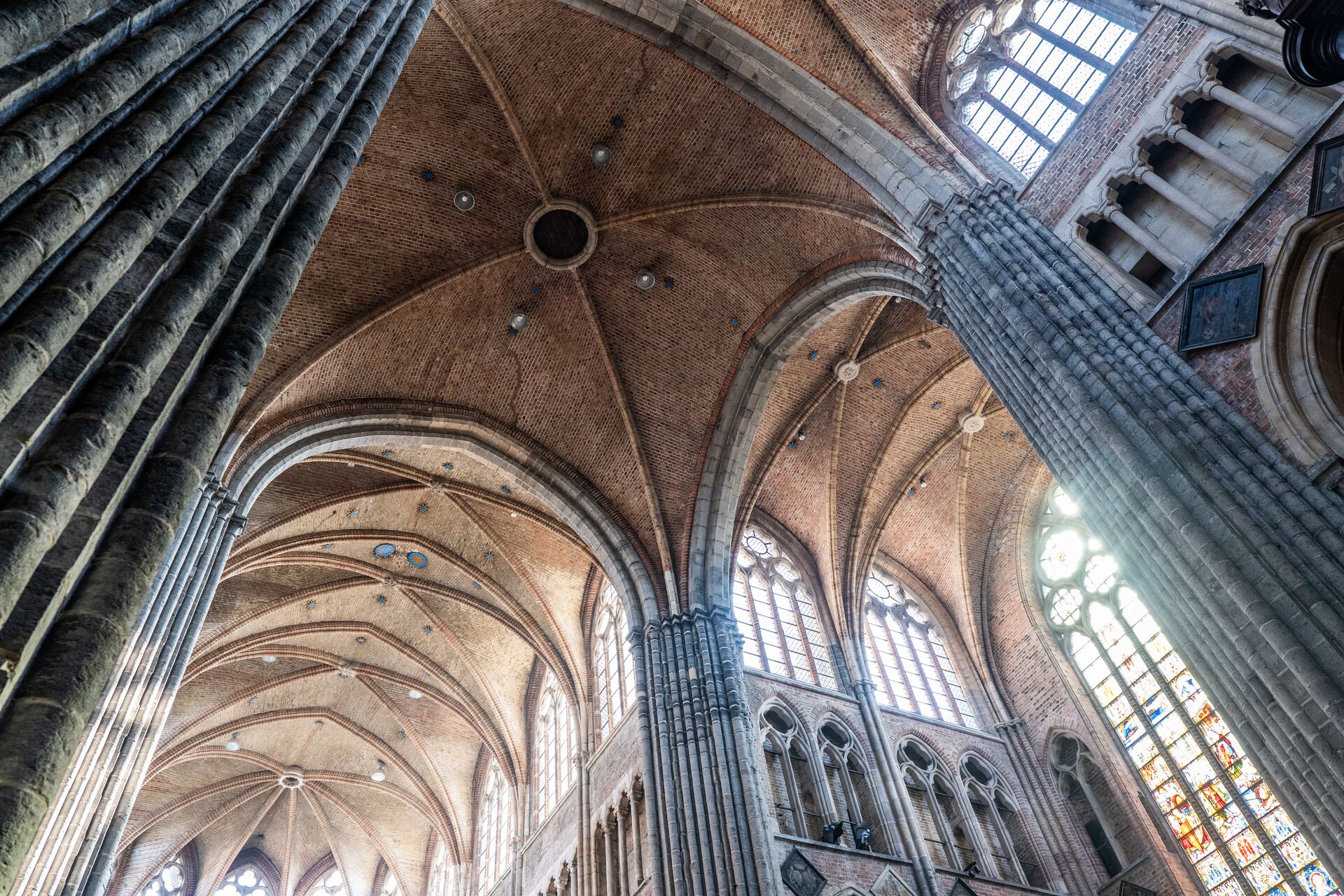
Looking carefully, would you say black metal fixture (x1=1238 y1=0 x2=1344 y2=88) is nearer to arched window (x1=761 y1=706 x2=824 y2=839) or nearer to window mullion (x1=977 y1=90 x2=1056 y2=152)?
window mullion (x1=977 y1=90 x2=1056 y2=152)

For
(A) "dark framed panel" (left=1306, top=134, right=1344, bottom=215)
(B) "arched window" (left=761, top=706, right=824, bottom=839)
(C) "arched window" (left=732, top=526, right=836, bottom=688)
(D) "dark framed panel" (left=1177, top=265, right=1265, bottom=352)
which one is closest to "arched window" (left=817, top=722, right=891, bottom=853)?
(B) "arched window" (left=761, top=706, right=824, bottom=839)

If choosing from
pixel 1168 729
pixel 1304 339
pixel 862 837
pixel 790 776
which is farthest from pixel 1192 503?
pixel 1168 729

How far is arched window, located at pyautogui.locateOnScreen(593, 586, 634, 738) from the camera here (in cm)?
1719

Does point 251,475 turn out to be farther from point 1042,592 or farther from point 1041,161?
point 1042,592

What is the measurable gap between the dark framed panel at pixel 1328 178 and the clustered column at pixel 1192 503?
4.94 feet

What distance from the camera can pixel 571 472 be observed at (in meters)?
17.4

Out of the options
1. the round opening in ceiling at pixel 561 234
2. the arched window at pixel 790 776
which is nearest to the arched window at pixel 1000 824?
the arched window at pixel 790 776

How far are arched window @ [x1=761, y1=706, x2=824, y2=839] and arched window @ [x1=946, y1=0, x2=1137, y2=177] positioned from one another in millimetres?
Answer: 9291

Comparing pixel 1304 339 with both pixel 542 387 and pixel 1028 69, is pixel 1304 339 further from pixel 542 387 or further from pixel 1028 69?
pixel 542 387

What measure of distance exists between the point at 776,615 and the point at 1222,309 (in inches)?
443

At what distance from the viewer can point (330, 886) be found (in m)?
26.6

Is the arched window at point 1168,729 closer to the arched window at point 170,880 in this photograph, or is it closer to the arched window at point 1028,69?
the arched window at point 1028,69

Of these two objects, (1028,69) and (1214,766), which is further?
(1214,766)

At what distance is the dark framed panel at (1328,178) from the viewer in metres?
6.96
